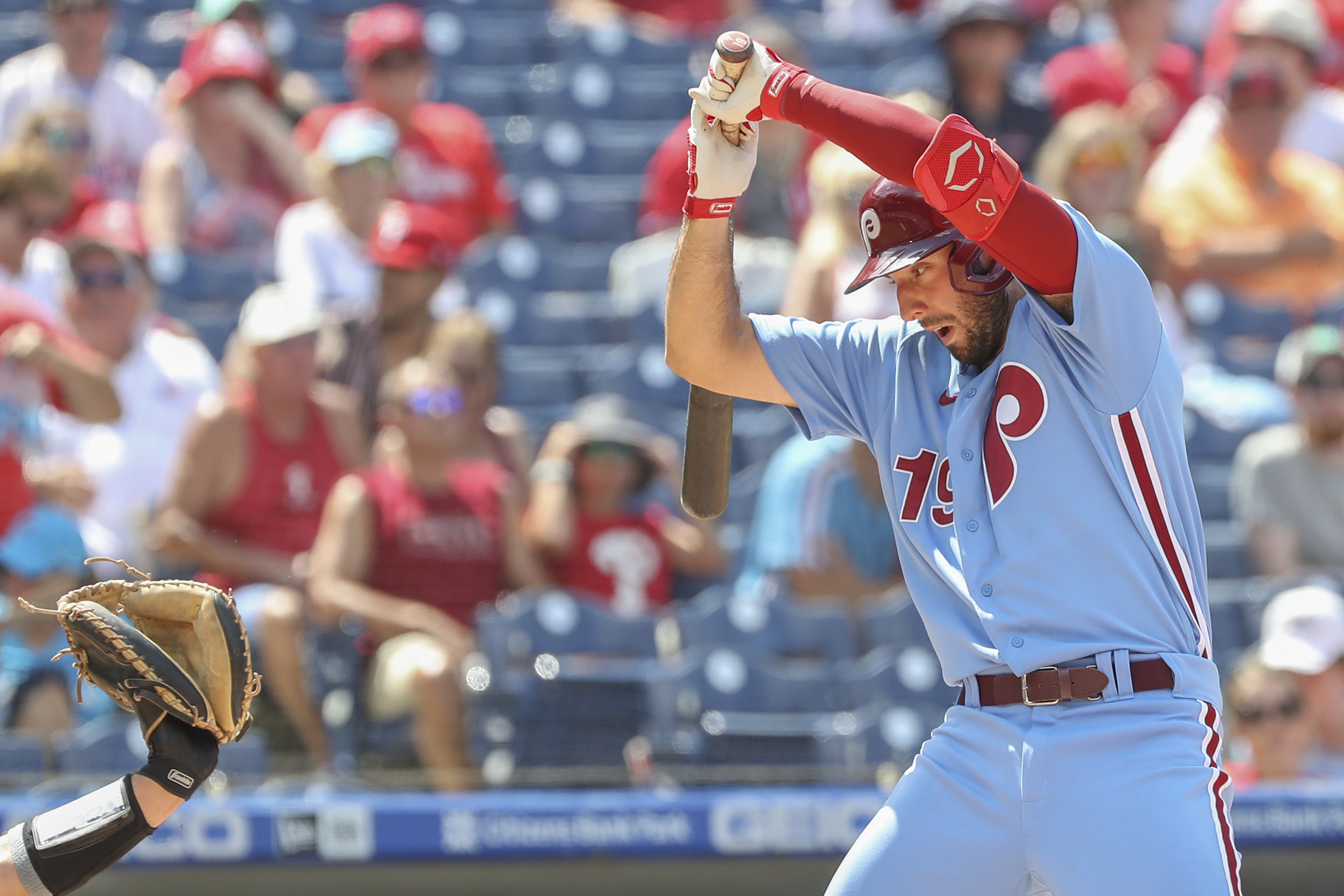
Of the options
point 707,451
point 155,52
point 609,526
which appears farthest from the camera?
point 155,52

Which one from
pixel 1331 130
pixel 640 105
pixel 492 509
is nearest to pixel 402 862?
pixel 492 509

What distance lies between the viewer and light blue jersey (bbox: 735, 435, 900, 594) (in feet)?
15.3

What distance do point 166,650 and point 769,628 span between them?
2.26m

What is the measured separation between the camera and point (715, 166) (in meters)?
2.38

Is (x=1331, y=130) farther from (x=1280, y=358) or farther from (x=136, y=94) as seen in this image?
(x=136, y=94)

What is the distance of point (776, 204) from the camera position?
Answer: 603cm

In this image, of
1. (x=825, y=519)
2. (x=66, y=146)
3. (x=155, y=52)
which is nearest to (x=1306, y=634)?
(x=825, y=519)

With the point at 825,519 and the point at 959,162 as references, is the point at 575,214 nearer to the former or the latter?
the point at 825,519

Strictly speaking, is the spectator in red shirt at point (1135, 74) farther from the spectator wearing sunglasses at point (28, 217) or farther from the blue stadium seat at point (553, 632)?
the spectator wearing sunglasses at point (28, 217)

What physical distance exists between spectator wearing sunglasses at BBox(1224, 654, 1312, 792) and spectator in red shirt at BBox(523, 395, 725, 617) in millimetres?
1529

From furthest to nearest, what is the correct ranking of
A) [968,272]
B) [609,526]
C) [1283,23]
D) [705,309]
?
[1283,23]
[609,526]
[705,309]
[968,272]

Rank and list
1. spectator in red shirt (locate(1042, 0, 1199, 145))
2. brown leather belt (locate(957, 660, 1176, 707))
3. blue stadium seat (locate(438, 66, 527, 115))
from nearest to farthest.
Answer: brown leather belt (locate(957, 660, 1176, 707)) < spectator in red shirt (locate(1042, 0, 1199, 145)) < blue stadium seat (locate(438, 66, 527, 115))

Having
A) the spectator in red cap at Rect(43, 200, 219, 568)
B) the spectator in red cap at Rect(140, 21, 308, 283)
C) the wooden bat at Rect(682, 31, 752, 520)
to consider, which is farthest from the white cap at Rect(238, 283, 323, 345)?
the wooden bat at Rect(682, 31, 752, 520)

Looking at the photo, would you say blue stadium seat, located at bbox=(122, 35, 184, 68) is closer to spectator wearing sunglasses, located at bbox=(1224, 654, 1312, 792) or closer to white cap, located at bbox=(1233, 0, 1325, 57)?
white cap, located at bbox=(1233, 0, 1325, 57)
